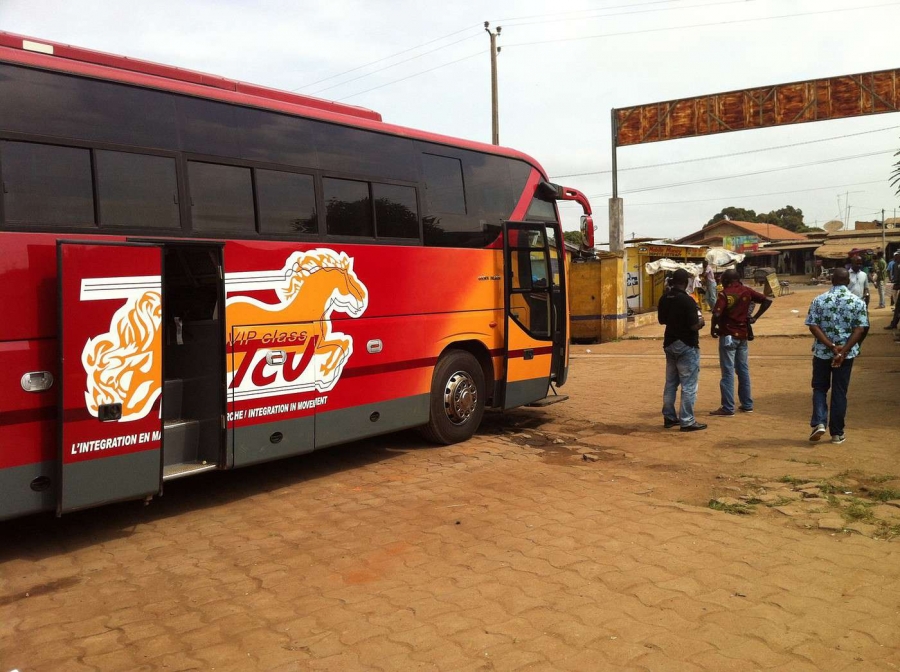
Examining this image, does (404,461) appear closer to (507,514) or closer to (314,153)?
(507,514)

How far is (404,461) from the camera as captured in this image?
8117 millimetres

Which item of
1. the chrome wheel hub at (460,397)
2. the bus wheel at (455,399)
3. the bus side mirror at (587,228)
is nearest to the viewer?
the bus wheel at (455,399)

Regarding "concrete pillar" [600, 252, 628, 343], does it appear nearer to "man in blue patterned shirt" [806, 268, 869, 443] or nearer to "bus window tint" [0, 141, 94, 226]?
"man in blue patterned shirt" [806, 268, 869, 443]

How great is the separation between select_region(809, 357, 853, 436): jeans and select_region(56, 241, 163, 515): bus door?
22.2 feet

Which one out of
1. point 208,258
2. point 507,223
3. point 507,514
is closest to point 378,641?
point 507,514

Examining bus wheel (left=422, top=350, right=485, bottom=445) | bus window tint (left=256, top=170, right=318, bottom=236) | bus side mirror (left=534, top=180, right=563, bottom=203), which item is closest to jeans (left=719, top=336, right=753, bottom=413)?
bus side mirror (left=534, top=180, right=563, bottom=203)

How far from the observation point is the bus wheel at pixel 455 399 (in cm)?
849

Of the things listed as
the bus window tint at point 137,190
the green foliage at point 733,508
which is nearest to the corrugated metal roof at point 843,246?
the green foliage at point 733,508

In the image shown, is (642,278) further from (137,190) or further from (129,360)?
(129,360)

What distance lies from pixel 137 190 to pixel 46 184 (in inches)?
26.3

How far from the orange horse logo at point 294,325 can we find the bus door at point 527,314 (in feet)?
8.11

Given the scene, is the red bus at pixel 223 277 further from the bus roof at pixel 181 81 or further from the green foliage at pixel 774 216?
the green foliage at pixel 774 216

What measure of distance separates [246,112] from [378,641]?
4703 mm

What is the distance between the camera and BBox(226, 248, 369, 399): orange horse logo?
6.37m
